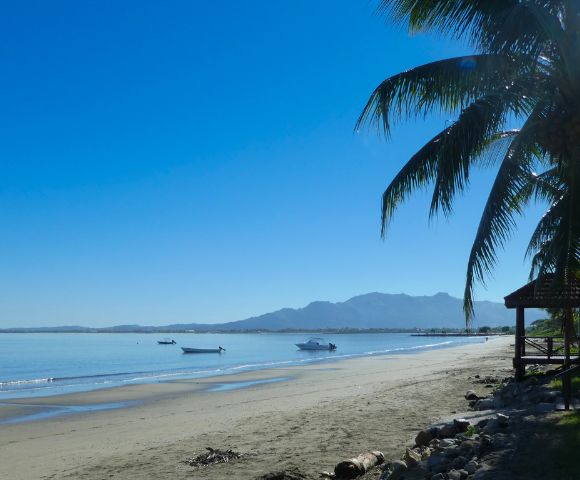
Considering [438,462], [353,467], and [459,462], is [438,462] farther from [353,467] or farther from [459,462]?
[353,467]

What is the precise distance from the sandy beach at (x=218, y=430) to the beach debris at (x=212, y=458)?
→ 0.20 meters

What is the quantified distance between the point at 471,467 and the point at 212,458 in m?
5.05

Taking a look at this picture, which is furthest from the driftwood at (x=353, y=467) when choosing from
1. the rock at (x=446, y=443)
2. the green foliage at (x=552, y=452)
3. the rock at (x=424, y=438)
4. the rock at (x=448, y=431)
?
the green foliage at (x=552, y=452)

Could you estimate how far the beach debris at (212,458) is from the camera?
10281 mm

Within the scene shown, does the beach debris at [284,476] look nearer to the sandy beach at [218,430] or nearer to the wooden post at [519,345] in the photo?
the sandy beach at [218,430]

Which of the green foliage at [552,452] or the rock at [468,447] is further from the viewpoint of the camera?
the rock at [468,447]

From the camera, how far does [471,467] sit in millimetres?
Answer: 6863

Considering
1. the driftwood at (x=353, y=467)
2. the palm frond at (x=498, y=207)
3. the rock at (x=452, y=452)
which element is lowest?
the driftwood at (x=353, y=467)

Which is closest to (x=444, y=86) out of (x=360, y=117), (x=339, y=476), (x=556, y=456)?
(x=360, y=117)

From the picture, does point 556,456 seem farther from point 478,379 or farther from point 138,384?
point 138,384

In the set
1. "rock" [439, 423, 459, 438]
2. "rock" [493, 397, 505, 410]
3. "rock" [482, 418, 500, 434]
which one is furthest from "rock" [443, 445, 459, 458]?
"rock" [493, 397, 505, 410]

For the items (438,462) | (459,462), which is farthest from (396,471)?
(459,462)

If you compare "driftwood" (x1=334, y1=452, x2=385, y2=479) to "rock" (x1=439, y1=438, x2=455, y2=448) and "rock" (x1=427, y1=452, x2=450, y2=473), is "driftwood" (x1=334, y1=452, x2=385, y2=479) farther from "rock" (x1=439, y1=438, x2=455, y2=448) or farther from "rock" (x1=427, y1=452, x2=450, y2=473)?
"rock" (x1=427, y1=452, x2=450, y2=473)

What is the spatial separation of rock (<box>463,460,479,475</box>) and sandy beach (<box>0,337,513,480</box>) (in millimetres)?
2686
